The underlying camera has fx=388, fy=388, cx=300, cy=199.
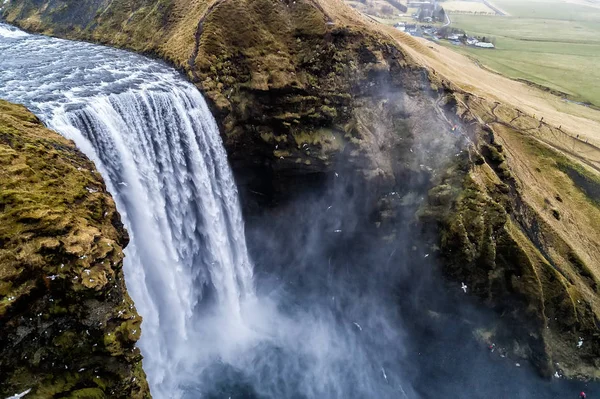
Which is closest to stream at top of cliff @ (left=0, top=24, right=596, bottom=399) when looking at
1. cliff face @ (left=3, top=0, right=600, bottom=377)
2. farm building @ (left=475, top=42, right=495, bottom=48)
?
cliff face @ (left=3, top=0, right=600, bottom=377)

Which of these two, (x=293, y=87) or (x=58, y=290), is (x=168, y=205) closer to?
(x=58, y=290)

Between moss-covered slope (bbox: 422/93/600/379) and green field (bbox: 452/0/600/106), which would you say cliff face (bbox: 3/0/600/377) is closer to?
moss-covered slope (bbox: 422/93/600/379)

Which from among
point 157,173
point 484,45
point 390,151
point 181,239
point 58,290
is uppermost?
point 58,290

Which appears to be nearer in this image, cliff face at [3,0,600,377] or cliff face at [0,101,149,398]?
cliff face at [0,101,149,398]

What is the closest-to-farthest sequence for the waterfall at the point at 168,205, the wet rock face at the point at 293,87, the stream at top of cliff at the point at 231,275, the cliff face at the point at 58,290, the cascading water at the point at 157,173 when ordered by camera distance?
the cliff face at the point at 58,290 < the waterfall at the point at 168,205 < the cascading water at the point at 157,173 < the stream at top of cliff at the point at 231,275 < the wet rock face at the point at 293,87

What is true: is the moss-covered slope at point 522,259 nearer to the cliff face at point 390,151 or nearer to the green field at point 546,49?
the cliff face at point 390,151

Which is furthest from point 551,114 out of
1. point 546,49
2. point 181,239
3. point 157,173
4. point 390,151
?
point 546,49

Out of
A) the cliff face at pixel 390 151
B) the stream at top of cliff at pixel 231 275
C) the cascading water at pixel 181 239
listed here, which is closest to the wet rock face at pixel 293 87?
the cliff face at pixel 390 151
